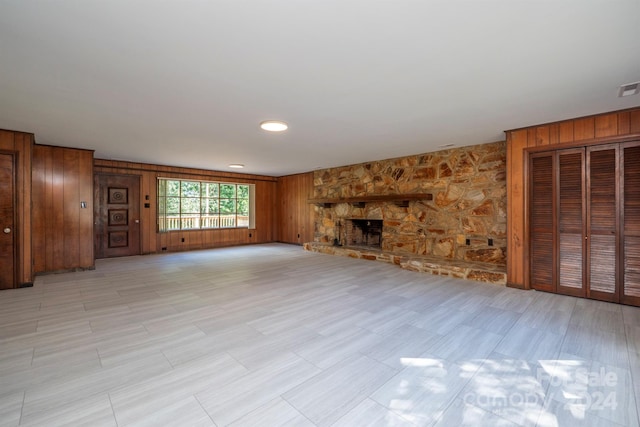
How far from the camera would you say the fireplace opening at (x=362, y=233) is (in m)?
7.16

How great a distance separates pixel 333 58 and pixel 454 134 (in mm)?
2978

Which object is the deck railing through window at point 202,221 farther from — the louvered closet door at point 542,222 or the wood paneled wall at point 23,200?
the louvered closet door at point 542,222

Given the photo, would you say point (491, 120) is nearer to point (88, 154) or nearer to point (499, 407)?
point (499, 407)

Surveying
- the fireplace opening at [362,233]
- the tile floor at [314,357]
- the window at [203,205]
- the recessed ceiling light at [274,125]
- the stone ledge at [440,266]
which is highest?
the recessed ceiling light at [274,125]

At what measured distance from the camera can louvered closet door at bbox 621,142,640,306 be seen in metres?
3.22

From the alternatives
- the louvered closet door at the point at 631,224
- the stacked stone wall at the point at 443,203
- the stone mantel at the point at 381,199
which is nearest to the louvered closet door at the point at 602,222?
the louvered closet door at the point at 631,224

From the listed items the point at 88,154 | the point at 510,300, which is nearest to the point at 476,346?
the point at 510,300

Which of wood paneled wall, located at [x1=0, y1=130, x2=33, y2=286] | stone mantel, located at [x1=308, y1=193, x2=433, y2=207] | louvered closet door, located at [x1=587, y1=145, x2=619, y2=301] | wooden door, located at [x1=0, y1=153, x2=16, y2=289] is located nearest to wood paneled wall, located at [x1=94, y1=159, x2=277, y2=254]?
wood paneled wall, located at [x1=0, y1=130, x2=33, y2=286]

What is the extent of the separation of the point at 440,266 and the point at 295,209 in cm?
527

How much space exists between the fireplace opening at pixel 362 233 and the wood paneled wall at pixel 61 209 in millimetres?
5641

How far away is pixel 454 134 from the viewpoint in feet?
14.2

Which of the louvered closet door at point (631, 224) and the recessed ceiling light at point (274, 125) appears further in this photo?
the recessed ceiling light at point (274, 125)

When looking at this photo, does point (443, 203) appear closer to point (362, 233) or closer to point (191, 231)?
point (362, 233)

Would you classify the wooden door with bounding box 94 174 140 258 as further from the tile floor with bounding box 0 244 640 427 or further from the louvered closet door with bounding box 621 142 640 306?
the louvered closet door with bounding box 621 142 640 306
